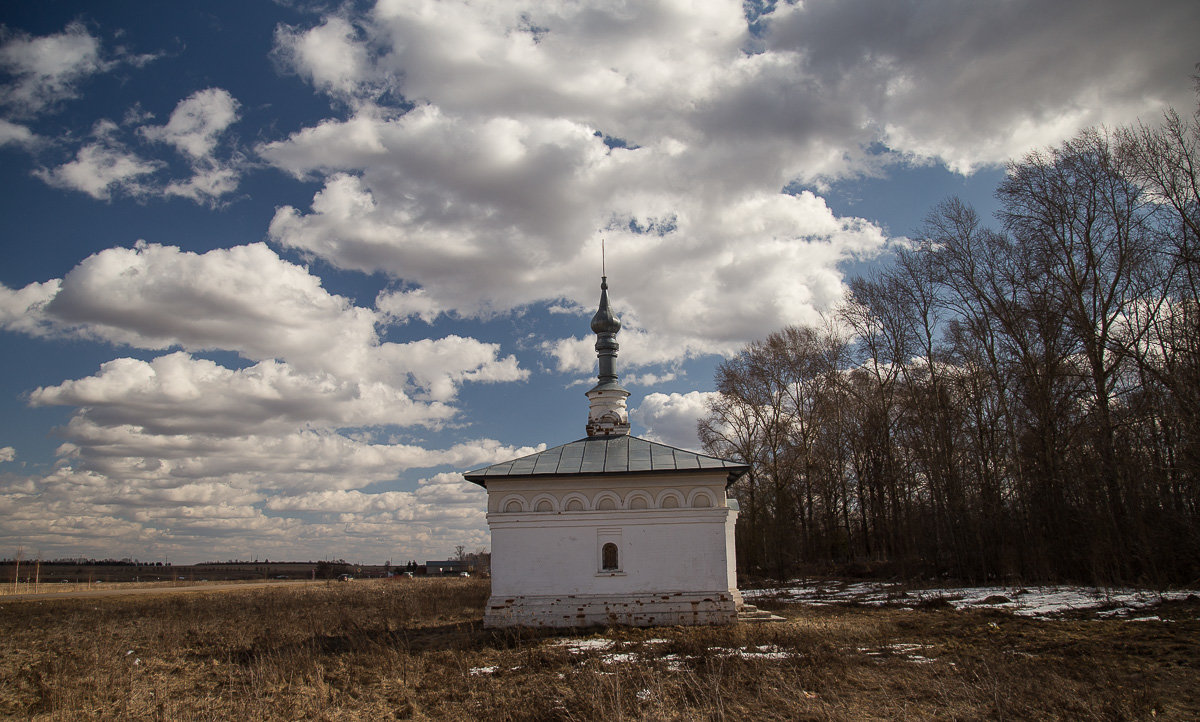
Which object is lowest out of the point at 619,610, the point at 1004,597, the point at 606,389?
the point at 1004,597

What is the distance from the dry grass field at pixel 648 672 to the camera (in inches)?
330

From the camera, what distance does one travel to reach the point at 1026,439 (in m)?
23.4

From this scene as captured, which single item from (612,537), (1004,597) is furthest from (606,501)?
(1004,597)

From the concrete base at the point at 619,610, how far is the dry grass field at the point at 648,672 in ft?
1.99

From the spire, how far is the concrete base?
5.18 meters

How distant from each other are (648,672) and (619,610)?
537 cm

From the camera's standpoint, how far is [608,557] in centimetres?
1623

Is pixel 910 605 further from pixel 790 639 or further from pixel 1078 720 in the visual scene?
pixel 1078 720

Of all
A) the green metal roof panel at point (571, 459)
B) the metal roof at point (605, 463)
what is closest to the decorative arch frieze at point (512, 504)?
the metal roof at point (605, 463)

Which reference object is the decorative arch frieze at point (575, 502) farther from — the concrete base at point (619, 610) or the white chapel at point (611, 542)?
the concrete base at point (619, 610)

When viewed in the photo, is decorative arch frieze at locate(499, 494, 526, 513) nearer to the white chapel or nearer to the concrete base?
the white chapel

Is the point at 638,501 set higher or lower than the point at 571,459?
lower

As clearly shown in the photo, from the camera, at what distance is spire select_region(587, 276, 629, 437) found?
1988 centimetres

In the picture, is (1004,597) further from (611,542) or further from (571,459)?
(571,459)
